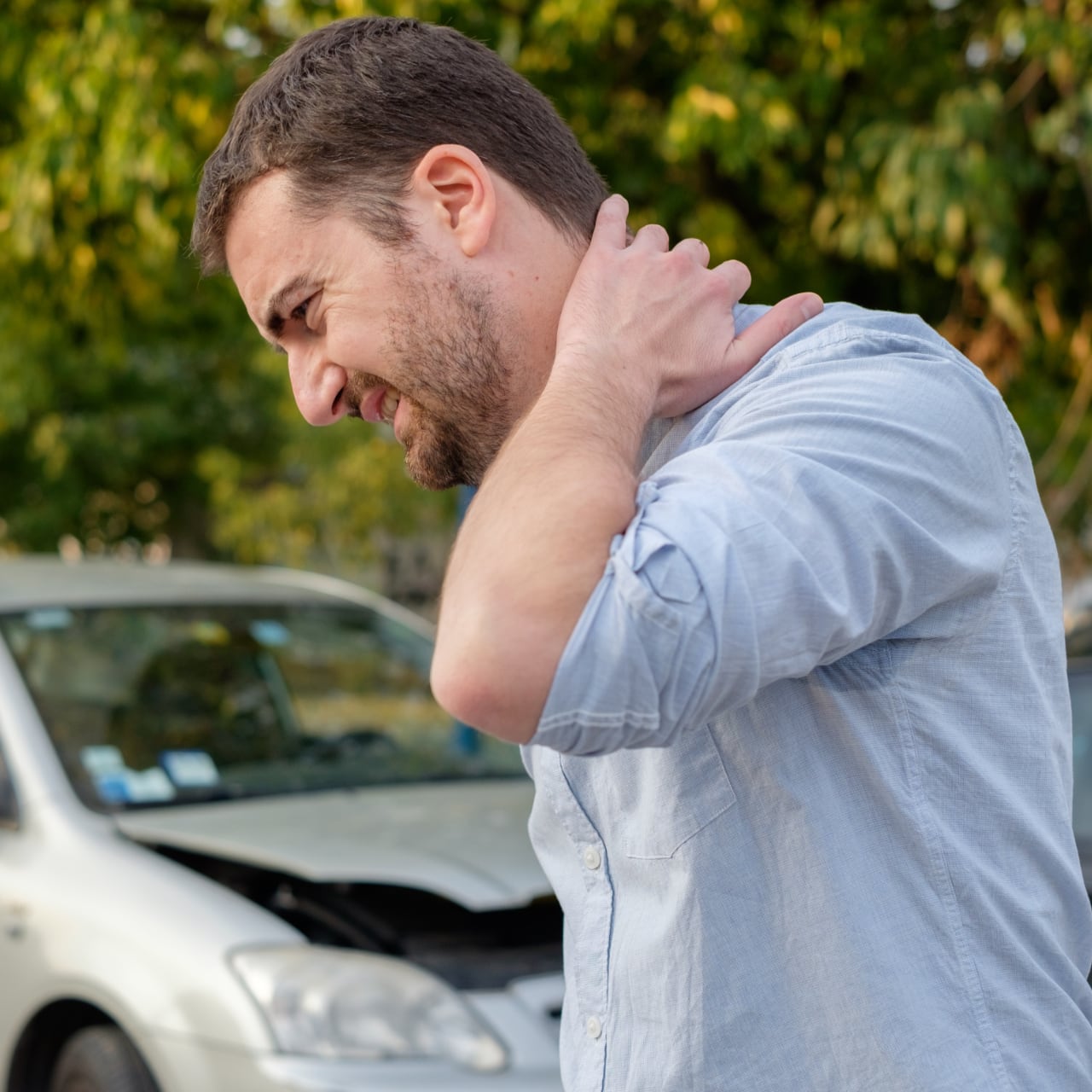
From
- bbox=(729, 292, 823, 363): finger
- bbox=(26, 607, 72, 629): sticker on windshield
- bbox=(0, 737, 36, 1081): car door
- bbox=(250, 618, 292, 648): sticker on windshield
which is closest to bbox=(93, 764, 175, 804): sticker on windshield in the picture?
bbox=(0, 737, 36, 1081): car door

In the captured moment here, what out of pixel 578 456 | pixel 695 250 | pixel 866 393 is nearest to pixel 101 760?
pixel 695 250

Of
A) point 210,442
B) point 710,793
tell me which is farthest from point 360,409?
point 210,442

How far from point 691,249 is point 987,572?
442mm

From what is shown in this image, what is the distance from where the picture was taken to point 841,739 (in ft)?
3.88

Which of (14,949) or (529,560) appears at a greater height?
(529,560)

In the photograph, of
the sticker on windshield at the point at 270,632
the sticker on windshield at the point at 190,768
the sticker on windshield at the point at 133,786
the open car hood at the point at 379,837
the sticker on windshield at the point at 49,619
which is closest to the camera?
the open car hood at the point at 379,837

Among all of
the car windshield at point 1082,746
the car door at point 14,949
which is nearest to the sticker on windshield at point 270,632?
the car door at point 14,949

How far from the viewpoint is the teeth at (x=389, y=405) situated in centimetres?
146

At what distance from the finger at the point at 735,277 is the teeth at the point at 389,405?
12.9 inches

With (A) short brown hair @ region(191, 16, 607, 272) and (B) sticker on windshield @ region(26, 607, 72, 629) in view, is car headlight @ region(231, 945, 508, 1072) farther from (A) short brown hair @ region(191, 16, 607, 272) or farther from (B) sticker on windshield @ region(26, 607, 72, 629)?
(A) short brown hair @ region(191, 16, 607, 272)

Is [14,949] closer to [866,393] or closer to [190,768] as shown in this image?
[190,768]

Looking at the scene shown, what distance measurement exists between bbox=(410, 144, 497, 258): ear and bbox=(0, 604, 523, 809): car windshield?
8.07 ft

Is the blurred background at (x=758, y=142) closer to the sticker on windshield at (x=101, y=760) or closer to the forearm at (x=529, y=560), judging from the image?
the sticker on windshield at (x=101, y=760)

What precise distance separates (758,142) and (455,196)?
398 cm
